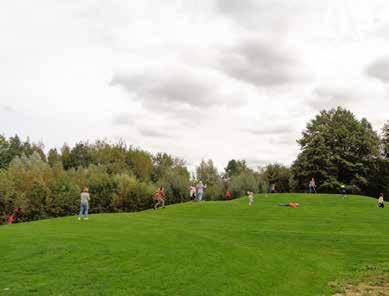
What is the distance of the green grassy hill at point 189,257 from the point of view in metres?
15.1

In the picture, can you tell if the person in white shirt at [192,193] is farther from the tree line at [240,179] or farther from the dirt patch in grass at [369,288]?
the dirt patch in grass at [369,288]

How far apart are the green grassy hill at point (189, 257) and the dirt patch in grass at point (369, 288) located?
0.80 meters

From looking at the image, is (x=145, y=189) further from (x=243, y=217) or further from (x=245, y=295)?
(x=245, y=295)

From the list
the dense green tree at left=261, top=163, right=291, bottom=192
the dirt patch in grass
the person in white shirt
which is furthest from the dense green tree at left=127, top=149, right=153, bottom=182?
the dirt patch in grass

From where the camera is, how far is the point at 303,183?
80.9 m

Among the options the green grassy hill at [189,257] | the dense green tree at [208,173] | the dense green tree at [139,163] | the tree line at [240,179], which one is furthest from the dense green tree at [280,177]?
the green grassy hill at [189,257]

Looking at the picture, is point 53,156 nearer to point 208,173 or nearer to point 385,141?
point 208,173

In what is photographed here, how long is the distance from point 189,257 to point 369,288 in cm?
732

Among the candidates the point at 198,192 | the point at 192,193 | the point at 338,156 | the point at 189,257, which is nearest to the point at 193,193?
the point at 192,193

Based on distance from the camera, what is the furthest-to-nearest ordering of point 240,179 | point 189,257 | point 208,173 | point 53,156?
1. point 53,156
2. point 208,173
3. point 240,179
4. point 189,257

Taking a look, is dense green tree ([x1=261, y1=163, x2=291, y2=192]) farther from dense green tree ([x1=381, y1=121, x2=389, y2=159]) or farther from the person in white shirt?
the person in white shirt

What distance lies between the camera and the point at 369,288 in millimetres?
16344

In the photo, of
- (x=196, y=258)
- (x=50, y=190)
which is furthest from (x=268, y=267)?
(x=50, y=190)

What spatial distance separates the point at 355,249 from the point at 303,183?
57.6m
